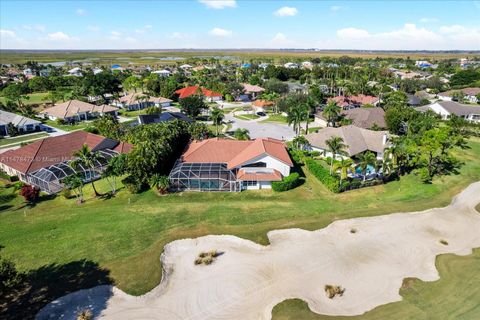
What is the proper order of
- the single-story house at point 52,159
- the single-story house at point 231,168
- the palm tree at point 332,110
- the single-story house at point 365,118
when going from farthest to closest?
the single-story house at point 365,118 → the palm tree at point 332,110 → the single-story house at point 52,159 → the single-story house at point 231,168

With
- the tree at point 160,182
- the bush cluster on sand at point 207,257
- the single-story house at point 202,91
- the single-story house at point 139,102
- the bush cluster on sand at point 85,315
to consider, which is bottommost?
the bush cluster on sand at point 85,315

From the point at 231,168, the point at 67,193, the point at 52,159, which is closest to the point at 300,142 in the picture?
the point at 231,168

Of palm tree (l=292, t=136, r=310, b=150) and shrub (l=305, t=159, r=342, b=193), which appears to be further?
palm tree (l=292, t=136, r=310, b=150)

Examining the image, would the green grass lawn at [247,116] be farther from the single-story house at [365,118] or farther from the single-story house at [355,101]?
the single-story house at [355,101]

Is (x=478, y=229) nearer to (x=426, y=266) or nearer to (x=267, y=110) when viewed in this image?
(x=426, y=266)

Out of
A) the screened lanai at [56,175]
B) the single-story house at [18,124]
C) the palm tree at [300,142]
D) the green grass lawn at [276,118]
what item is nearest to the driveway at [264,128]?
the green grass lawn at [276,118]

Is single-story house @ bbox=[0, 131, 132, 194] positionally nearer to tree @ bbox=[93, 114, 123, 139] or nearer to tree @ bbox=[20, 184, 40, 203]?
tree @ bbox=[20, 184, 40, 203]

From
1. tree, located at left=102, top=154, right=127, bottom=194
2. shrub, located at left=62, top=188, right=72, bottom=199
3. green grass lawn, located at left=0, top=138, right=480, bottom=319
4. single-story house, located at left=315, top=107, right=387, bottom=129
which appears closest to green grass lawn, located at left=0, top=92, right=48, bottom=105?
green grass lawn, located at left=0, top=138, right=480, bottom=319
